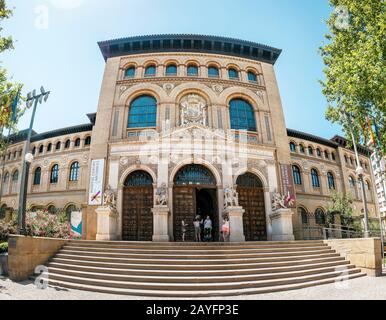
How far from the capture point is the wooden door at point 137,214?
1586cm

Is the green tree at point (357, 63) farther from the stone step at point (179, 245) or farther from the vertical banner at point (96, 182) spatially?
the vertical banner at point (96, 182)

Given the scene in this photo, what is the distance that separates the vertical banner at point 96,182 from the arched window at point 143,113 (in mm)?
3976

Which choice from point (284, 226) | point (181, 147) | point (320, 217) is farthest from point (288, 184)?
point (320, 217)

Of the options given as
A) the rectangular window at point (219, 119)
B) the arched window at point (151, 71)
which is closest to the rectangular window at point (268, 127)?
the rectangular window at point (219, 119)

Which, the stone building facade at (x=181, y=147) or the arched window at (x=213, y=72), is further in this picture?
the arched window at (x=213, y=72)

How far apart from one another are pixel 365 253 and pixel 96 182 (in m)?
16.0

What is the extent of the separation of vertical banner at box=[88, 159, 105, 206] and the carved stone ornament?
22.9 feet

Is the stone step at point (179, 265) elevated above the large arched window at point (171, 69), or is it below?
below

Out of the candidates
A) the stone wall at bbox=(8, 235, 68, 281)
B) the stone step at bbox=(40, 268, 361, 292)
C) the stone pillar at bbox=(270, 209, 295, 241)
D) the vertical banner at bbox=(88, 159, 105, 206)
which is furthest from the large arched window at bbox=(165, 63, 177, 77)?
the stone step at bbox=(40, 268, 361, 292)

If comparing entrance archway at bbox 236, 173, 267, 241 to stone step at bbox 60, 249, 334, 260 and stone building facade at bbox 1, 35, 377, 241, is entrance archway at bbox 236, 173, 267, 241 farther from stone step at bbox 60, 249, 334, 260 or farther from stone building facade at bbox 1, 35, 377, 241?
stone step at bbox 60, 249, 334, 260

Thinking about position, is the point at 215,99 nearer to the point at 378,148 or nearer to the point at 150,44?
the point at 150,44

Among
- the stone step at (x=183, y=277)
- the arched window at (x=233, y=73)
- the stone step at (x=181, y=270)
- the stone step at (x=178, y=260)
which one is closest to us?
the stone step at (x=183, y=277)

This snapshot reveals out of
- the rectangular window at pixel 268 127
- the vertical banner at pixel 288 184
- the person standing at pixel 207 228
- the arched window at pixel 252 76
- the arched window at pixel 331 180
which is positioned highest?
the arched window at pixel 252 76

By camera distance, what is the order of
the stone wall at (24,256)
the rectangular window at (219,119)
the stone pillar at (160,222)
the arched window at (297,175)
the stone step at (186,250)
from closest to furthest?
1. the stone wall at (24,256)
2. the stone step at (186,250)
3. the stone pillar at (160,222)
4. the rectangular window at (219,119)
5. the arched window at (297,175)
